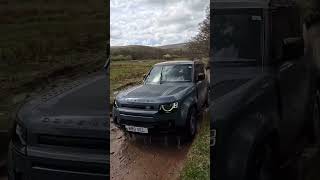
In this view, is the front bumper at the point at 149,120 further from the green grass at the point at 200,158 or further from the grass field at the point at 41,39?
the grass field at the point at 41,39

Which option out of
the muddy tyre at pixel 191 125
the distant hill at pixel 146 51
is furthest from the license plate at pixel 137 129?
the distant hill at pixel 146 51

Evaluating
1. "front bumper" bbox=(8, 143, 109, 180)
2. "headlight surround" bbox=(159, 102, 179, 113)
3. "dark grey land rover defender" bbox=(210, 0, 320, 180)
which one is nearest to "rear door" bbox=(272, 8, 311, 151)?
"dark grey land rover defender" bbox=(210, 0, 320, 180)

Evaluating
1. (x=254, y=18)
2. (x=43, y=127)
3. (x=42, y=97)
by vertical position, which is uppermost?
(x=254, y=18)

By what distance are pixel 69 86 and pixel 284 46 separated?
6.01 feet

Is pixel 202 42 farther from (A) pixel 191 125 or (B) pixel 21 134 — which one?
(B) pixel 21 134

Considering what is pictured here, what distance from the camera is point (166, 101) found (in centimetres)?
316

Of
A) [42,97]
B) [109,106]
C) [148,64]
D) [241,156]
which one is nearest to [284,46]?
[241,156]

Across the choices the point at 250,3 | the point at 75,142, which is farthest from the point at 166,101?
the point at 250,3

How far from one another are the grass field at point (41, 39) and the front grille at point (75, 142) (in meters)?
0.26

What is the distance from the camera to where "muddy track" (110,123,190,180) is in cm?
304

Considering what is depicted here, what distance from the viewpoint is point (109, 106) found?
3010mm

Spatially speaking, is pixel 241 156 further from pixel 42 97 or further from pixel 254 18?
pixel 42 97

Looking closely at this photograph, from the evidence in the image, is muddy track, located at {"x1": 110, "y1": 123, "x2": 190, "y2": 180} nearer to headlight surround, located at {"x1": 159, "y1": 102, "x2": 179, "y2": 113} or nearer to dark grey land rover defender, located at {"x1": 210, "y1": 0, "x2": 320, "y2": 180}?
headlight surround, located at {"x1": 159, "y1": 102, "x2": 179, "y2": 113}

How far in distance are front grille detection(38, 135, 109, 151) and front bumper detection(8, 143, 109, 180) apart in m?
0.05
